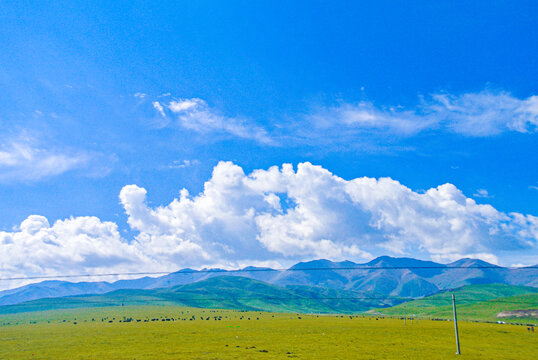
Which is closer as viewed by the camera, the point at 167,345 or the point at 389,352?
the point at 389,352

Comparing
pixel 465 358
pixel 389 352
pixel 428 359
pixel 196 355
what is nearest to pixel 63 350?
pixel 196 355

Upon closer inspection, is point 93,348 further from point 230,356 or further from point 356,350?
point 356,350

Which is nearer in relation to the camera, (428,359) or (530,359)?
(428,359)

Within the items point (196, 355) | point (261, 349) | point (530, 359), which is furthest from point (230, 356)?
point (530, 359)

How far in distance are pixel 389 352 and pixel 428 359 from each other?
10476 mm

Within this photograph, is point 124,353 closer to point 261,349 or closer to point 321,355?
point 261,349

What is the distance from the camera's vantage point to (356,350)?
7625 centimetres

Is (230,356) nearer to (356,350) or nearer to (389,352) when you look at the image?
(356,350)

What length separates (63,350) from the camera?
79.6 m

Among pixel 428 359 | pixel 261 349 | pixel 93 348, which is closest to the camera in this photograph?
pixel 428 359

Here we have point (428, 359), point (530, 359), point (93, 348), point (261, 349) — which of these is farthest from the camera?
point (93, 348)

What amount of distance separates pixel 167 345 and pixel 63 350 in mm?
21294

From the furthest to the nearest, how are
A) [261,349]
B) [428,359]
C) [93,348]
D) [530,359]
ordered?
[93,348]
[261,349]
[530,359]
[428,359]

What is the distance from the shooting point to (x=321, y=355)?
224ft
